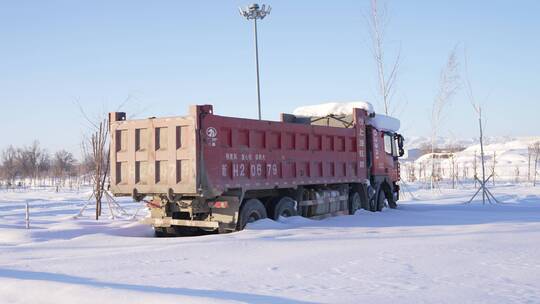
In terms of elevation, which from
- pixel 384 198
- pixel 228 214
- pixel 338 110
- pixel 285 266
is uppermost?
pixel 338 110

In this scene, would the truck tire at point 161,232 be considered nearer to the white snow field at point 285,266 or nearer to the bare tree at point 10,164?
the white snow field at point 285,266

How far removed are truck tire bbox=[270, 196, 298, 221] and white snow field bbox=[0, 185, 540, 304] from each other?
2.50ft

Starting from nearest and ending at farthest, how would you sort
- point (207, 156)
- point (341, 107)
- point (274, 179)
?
point (207, 156), point (274, 179), point (341, 107)

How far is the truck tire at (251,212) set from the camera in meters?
11.4

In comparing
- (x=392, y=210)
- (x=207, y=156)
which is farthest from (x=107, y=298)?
(x=392, y=210)

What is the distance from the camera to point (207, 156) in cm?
1059

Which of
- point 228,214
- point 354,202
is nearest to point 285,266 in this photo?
point 228,214

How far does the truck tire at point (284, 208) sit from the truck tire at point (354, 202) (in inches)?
120

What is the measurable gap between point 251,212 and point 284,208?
1261 mm

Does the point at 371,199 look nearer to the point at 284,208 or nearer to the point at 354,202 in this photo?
the point at 354,202

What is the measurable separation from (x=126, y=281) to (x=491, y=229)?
7635mm

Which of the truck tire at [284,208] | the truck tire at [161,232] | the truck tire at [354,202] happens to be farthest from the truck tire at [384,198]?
the truck tire at [161,232]

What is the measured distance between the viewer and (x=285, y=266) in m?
7.10

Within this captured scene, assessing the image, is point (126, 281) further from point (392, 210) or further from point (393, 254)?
point (392, 210)
